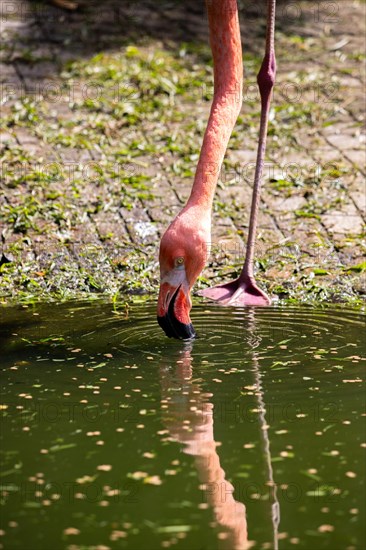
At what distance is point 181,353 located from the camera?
525 centimetres

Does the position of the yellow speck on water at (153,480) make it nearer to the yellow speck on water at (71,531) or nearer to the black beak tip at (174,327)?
the yellow speck on water at (71,531)

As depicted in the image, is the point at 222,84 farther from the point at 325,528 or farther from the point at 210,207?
the point at 325,528

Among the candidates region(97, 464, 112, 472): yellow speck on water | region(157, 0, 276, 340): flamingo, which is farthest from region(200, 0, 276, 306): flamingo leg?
region(97, 464, 112, 472): yellow speck on water

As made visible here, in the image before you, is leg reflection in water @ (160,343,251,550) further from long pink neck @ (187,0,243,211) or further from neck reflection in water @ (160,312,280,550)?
long pink neck @ (187,0,243,211)

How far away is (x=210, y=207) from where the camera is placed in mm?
5547

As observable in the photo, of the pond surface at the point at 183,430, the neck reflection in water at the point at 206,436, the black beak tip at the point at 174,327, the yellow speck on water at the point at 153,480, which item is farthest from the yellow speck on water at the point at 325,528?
the black beak tip at the point at 174,327

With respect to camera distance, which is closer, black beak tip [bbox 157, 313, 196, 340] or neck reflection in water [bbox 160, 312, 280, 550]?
neck reflection in water [bbox 160, 312, 280, 550]

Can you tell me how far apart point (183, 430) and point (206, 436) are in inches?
4.4

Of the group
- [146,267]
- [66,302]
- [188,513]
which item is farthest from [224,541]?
[146,267]

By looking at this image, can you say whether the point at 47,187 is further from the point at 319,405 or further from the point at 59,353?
the point at 319,405

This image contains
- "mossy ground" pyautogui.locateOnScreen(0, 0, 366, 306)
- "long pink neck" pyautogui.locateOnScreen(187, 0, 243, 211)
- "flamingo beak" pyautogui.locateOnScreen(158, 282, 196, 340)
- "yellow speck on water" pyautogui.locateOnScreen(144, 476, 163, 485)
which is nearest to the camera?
"yellow speck on water" pyautogui.locateOnScreen(144, 476, 163, 485)

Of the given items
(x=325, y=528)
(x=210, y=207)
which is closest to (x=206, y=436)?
(x=325, y=528)

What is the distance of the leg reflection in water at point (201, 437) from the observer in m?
3.41

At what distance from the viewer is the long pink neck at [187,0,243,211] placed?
18.7ft
